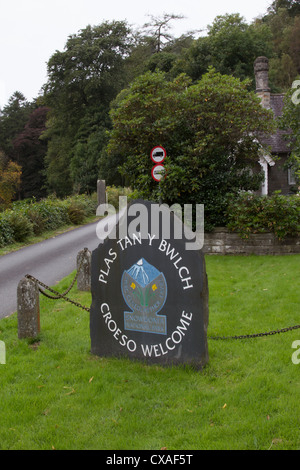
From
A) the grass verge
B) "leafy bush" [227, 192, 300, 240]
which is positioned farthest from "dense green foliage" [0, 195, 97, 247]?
"leafy bush" [227, 192, 300, 240]

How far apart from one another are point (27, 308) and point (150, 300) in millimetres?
2059

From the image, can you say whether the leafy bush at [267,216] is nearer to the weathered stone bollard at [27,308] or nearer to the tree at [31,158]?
the weathered stone bollard at [27,308]

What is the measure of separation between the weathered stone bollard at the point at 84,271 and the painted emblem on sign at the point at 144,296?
3594mm

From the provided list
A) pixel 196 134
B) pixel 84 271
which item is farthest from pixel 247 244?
pixel 84 271

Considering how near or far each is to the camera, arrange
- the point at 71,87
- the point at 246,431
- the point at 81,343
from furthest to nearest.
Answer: the point at 71,87 < the point at 81,343 < the point at 246,431

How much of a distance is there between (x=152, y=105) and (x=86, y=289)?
6.45 metres

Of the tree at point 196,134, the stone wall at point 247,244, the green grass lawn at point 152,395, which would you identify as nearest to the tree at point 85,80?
the tree at point 196,134

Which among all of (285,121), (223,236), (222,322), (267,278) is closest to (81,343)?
(222,322)

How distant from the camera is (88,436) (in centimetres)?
377

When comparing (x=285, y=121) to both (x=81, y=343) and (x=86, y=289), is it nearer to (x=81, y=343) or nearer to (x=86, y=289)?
(x=86, y=289)

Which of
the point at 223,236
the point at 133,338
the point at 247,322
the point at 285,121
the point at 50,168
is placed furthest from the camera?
the point at 50,168

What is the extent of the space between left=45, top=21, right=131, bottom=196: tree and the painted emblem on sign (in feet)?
110

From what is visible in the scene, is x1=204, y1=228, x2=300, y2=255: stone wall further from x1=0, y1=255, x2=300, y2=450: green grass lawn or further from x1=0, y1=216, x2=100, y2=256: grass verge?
x1=0, y1=216, x2=100, y2=256: grass verge

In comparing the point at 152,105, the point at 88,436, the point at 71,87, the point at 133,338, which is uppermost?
the point at 71,87
